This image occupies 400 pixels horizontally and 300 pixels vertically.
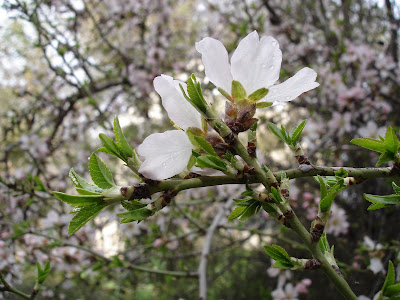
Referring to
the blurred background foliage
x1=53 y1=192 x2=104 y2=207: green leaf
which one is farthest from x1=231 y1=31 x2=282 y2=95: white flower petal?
the blurred background foliage

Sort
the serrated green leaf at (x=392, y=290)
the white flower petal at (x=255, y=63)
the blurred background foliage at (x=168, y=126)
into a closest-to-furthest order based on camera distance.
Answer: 1. the serrated green leaf at (x=392, y=290)
2. the white flower petal at (x=255, y=63)
3. the blurred background foliage at (x=168, y=126)

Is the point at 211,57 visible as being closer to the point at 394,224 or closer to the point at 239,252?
the point at 394,224

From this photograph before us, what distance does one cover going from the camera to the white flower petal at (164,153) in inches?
23.9

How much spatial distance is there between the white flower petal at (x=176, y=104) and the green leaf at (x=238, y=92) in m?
0.09

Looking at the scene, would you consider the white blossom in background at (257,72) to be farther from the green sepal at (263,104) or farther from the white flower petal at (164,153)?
the white flower petal at (164,153)

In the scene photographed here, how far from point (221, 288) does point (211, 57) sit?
4.19 m

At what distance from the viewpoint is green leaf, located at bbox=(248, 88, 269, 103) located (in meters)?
0.69

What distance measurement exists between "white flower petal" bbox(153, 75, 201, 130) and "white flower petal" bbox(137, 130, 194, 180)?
4 cm

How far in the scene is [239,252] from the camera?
4.95 metres

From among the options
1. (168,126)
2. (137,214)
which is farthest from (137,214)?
(168,126)

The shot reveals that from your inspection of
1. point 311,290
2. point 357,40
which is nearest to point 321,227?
point 311,290

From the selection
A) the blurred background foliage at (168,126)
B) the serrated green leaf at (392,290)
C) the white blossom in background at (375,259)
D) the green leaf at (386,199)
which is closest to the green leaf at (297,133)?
the green leaf at (386,199)

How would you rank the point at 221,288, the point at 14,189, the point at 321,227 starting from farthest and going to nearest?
1. the point at 221,288
2. the point at 14,189
3. the point at 321,227

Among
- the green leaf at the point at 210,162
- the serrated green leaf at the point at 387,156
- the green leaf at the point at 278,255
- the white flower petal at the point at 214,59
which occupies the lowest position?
the green leaf at the point at 278,255
